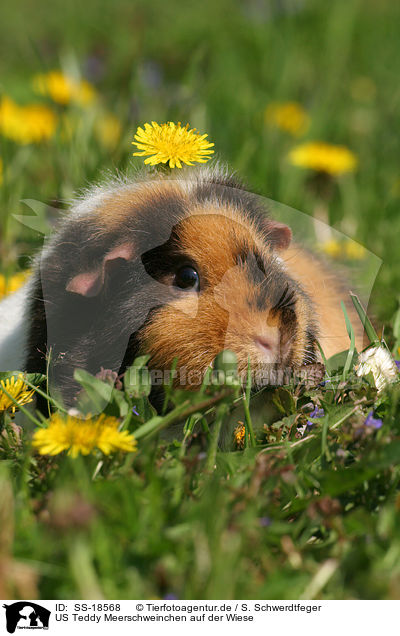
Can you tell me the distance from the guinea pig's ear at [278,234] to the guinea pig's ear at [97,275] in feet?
2.01

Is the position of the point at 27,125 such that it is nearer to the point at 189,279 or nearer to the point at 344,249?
the point at 344,249

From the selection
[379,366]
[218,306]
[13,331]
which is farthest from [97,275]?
[379,366]

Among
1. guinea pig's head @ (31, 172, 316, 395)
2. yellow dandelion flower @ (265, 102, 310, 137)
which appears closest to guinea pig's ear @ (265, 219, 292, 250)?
guinea pig's head @ (31, 172, 316, 395)

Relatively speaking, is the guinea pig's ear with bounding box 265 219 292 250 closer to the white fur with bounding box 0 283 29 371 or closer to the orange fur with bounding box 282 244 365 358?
the orange fur with bounding box 282 244 365 358

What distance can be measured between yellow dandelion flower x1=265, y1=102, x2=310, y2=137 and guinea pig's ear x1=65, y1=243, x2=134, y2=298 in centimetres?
381

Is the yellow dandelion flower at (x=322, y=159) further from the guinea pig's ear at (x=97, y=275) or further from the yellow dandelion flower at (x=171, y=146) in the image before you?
the guinea pig's ear at (x=97, y=275)

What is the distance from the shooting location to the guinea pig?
2.34 m

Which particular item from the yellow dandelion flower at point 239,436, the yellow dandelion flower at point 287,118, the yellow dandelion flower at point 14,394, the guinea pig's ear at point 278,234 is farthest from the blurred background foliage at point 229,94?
the yellow dandelion flower at point 239,436

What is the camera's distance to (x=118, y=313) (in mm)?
2432

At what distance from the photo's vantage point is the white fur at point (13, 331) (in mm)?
2814

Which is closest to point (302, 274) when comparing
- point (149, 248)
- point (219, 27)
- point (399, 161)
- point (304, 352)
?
point (304, 352)

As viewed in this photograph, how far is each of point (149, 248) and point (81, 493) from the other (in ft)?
3.25

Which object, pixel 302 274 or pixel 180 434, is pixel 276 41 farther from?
pixel 180 434

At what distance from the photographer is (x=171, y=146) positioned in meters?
2.48
